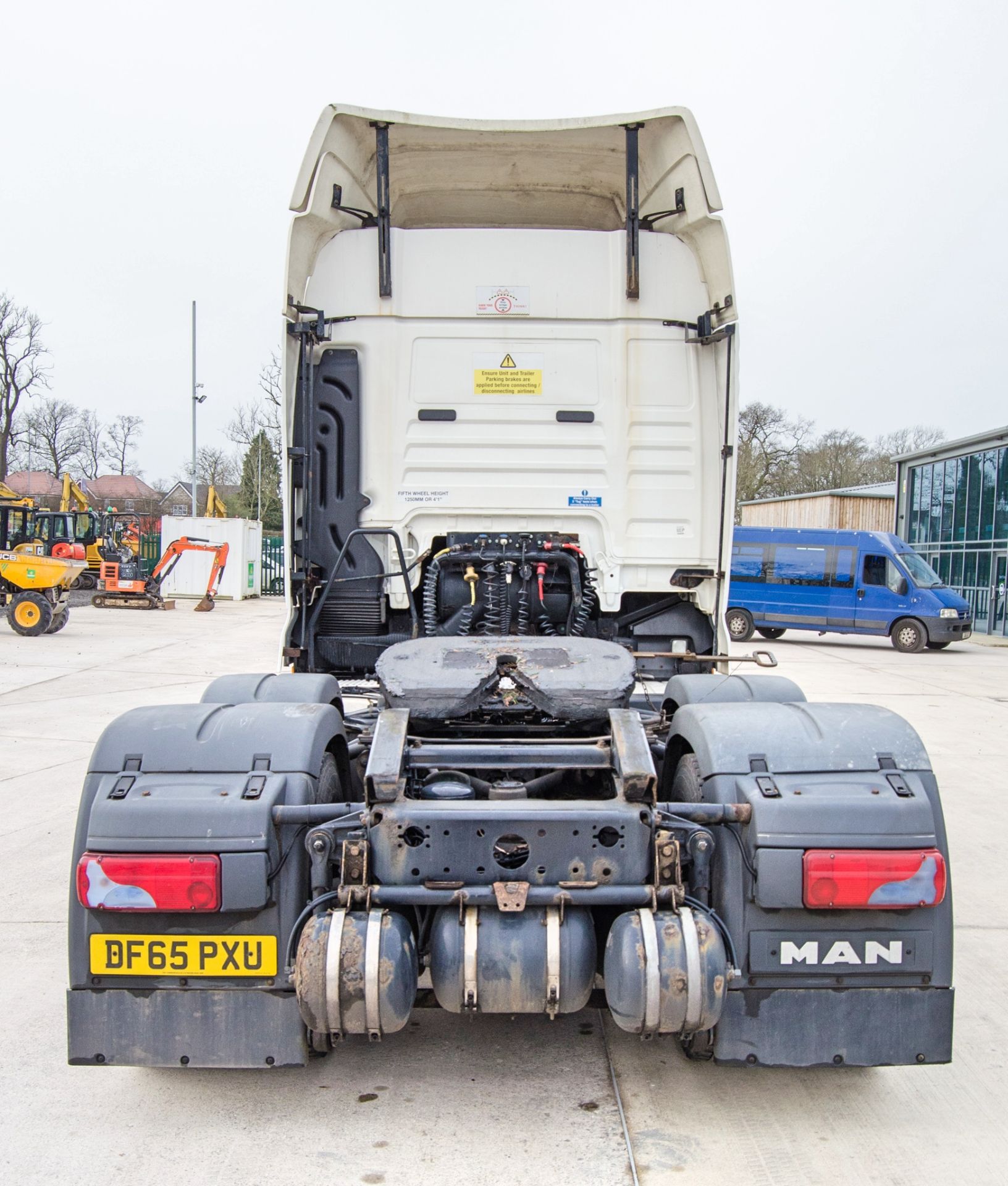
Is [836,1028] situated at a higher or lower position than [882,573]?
lower

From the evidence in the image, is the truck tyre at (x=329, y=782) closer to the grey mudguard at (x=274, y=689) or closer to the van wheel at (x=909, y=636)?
the grey mudguard at (x=274, y=689)

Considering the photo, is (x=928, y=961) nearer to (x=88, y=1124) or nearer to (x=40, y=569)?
(x=88, y=1124)

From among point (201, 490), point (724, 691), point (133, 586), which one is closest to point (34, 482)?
point (201, 490)

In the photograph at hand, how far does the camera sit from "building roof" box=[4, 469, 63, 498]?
241 ft

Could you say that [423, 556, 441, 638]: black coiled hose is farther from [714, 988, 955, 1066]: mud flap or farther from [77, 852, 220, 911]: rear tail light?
[714, 988, 955, 1066]: mud flap

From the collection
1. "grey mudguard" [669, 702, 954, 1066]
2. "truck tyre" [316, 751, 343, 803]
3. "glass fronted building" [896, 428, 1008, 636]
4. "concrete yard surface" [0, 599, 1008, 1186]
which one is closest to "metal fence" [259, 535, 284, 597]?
"glass fronted building" [896, 428, 1008, 636]

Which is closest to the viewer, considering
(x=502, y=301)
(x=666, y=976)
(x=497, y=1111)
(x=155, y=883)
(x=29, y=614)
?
(x=666, y=976)

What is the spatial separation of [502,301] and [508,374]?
365mm

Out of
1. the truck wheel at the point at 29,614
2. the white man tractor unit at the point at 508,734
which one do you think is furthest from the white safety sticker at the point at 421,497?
the truck wheel at the point at 29,614

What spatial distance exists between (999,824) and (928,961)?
4.08m

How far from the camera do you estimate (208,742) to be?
286 cm

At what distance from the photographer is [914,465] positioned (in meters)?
29.6

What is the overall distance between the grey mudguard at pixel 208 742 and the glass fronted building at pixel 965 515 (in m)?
24.0

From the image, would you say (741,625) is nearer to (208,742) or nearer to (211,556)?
(211,556)
